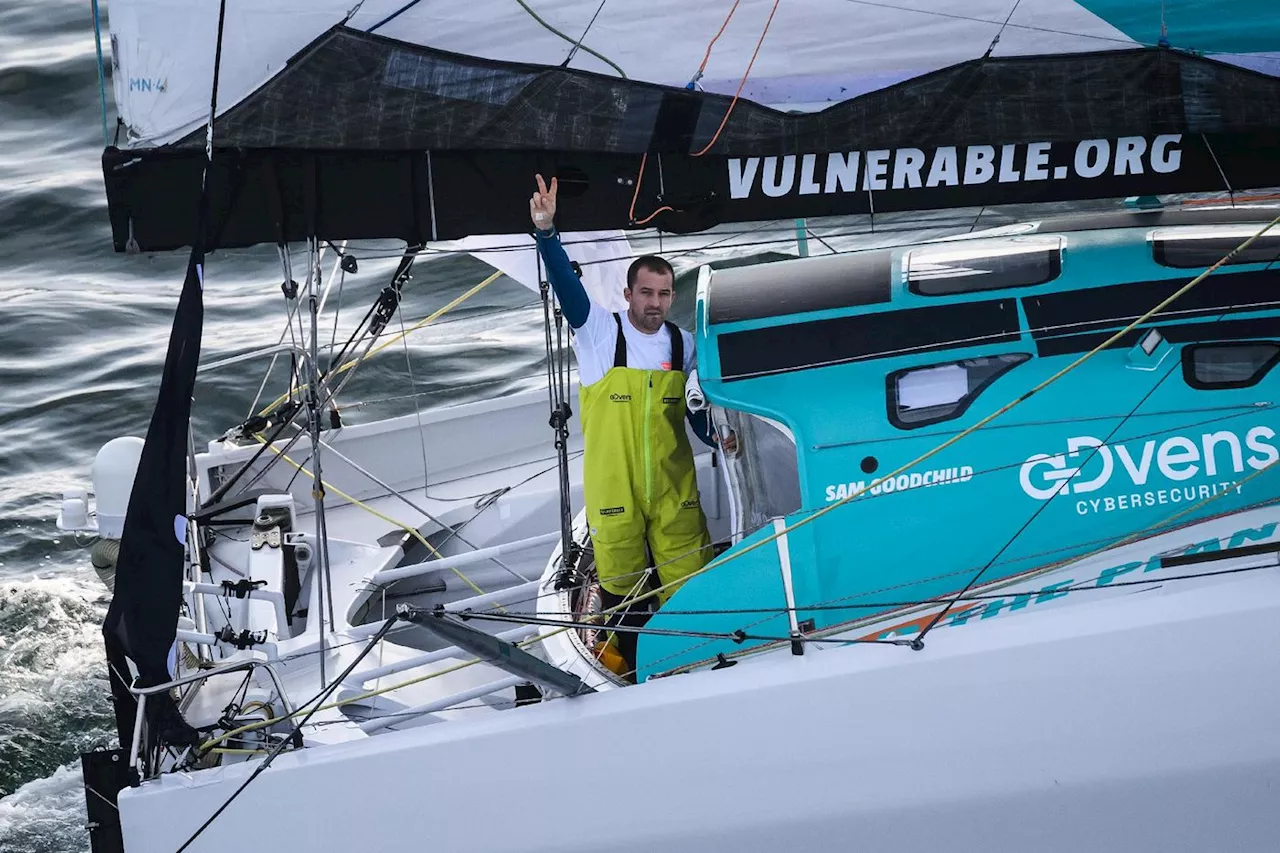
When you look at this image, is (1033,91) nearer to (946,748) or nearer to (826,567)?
(826,567)

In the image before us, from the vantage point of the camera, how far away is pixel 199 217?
3.79 m

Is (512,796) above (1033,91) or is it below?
below

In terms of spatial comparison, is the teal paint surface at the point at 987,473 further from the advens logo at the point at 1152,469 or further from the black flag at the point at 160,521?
the black flag at the point at 160,521

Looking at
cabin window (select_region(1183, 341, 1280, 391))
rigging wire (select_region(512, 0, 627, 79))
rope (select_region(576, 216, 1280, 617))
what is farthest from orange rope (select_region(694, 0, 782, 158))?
cabin window (select_region(1183, 341, 1280, 391))

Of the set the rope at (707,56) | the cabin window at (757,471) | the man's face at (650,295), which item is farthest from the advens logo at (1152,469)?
the rope at (707,56)

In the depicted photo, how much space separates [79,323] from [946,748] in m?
8.24

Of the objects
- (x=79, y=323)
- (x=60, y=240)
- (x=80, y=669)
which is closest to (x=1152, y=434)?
(x=80, y=669)

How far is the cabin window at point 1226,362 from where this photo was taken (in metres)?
3.79

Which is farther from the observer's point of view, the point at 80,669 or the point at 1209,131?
the point at 80,669

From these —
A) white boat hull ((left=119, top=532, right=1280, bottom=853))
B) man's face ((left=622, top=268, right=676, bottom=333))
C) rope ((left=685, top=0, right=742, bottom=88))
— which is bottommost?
white boat hull ((left=119, top=532, right=1280, bottom=853))

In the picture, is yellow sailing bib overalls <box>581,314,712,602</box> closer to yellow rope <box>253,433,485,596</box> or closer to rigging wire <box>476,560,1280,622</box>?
rigging wire <box>476,560,1280,622</box>

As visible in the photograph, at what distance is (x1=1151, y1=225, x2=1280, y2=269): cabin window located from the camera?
390 centimetres

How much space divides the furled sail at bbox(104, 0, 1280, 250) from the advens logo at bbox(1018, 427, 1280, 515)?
0.75m

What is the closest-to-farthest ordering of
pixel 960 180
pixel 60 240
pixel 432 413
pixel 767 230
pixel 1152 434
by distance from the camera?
pixel 1152 434 < pixel 960 180 < pixel 767 230 < pixel 432 413 < pixel 60 240
